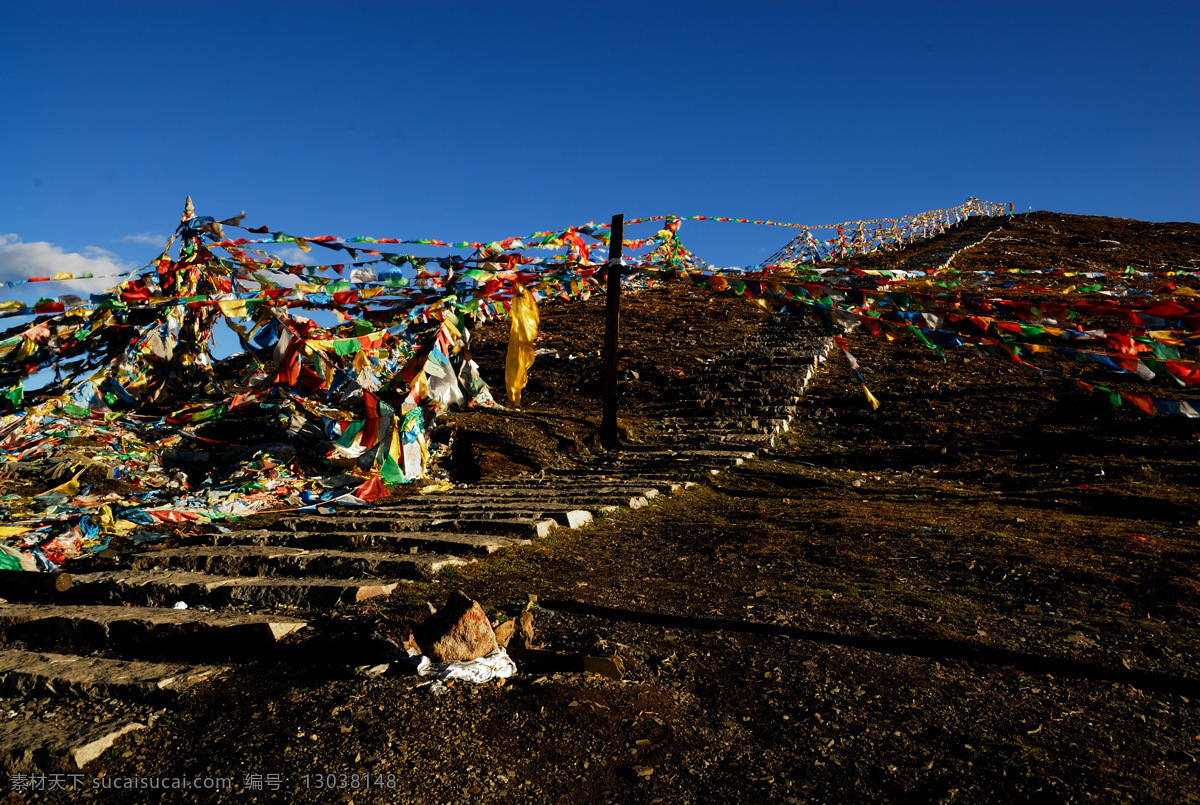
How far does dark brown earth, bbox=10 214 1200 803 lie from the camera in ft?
7.92

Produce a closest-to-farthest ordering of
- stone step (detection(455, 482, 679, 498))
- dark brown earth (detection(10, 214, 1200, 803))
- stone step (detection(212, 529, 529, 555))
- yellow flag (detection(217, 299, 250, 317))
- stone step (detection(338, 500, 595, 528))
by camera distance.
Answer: dark brown earth (detection(10, 214, 1200, 803)), stone step (detection(212, 529, 529, 555)), stone step (detection(338, 500, 595, 528)), stone step (detection(455, 482, 679, 498)), yellow flag (detection(217, 299, 250, 317))

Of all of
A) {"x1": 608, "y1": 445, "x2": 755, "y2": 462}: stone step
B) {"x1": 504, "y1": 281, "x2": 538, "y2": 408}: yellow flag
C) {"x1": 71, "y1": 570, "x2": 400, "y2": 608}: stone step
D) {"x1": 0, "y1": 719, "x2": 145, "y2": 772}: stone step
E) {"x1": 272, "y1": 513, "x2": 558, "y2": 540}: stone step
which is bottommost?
{"x1": 0, "y1": 719, "x2": 145, "y2": 772}: stone step

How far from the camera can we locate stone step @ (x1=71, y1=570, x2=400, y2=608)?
4043 mm

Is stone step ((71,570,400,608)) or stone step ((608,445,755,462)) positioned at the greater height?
stone step ((608,445,755,462))

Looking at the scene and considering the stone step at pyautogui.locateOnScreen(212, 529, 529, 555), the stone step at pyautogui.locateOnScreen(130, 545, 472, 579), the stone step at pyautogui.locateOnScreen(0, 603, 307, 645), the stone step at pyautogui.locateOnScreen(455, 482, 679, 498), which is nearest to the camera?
the stone step at pyautogui.locateOnScreen(0, 603, 307, 645)

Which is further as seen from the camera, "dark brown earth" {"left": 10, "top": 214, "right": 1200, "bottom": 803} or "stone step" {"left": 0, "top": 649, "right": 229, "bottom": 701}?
"stone step" {"left": 0, "top": 649, "right": 229, "bottom": 701}

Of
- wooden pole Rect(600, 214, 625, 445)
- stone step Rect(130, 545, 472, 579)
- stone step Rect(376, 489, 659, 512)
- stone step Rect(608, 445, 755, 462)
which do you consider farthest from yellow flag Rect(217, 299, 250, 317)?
stone step Rect(608, 445, 755, 462)

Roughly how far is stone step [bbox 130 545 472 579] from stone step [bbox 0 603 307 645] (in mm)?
729

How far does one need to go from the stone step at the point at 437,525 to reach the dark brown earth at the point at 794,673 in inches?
8.4

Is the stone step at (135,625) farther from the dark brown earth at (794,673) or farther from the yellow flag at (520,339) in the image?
the yellow flag at (520,339)

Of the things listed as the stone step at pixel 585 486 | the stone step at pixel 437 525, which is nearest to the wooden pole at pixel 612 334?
the stone step at pixel 585 486

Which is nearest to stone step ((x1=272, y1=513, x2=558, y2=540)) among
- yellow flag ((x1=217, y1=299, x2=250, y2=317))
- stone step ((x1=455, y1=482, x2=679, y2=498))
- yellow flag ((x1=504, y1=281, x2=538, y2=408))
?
stone step ((x1=455, y1=482, x2=679, y2=498))

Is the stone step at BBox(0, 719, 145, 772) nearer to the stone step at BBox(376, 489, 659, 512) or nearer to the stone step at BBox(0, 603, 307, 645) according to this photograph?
the stone step at BBox(0, 603, 307, 645)

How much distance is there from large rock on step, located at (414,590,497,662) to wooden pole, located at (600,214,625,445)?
21.0 ft
